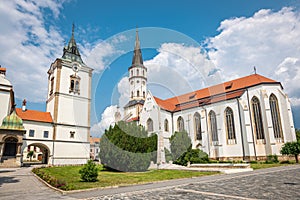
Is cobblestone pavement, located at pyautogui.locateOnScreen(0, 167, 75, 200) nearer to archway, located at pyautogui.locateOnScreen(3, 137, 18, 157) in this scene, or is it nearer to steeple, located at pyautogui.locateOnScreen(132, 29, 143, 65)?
archway, located at pyautogui.locateOnScreen(3, 137, 18, 157)

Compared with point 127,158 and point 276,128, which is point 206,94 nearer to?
point 276,128

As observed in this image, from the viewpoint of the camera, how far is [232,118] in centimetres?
3488

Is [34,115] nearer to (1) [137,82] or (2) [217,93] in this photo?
(1) [137,82]

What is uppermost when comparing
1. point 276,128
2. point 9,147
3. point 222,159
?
point 276,128

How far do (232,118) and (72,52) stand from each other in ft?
111

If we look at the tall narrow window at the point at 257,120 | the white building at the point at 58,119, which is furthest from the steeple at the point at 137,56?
the tall narrow window at the point at 257,120

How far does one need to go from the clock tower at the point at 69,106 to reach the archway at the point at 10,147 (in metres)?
5.58

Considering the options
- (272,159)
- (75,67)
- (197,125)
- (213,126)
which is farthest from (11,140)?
(272,159)

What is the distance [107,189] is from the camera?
34.1 ft

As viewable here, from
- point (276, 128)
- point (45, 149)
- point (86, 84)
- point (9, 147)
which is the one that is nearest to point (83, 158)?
point (45, 149)

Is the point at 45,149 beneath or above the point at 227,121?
beneath

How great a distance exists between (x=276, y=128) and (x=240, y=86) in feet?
30.3

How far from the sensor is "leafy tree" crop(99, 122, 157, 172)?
20344mm

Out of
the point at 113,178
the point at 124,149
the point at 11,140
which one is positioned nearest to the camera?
the point at 113,178
